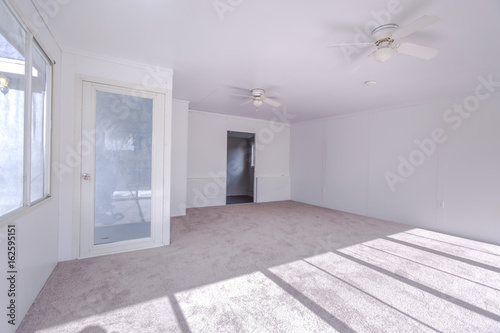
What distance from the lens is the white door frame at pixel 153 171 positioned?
9.25 ft

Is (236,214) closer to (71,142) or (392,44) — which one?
(71,142)

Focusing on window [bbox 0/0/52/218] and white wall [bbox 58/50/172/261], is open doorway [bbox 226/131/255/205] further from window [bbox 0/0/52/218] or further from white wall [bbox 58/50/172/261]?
window [bbox 0/0/52/218]

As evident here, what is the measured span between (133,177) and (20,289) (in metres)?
1.62

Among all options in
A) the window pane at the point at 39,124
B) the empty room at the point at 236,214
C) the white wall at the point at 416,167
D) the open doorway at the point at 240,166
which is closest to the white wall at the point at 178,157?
the empty room at the point at 236,214

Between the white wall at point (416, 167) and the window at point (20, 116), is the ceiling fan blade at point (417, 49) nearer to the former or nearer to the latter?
the white wall at point (416, 167)

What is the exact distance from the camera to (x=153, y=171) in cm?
321

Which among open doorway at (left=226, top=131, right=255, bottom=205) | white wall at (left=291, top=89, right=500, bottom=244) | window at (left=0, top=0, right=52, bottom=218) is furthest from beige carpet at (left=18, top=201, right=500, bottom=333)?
open doorway at (left=226, top=131, right=255, bottom=205)

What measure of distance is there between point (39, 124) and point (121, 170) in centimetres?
104

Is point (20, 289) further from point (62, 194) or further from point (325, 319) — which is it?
point (325, 319)

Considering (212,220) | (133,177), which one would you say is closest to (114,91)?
(133,177)

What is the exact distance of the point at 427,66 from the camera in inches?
115

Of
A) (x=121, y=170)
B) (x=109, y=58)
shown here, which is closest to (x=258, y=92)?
(x=109, y=58)

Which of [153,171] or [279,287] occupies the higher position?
[153,171]

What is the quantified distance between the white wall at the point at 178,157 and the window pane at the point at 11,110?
329 cm
